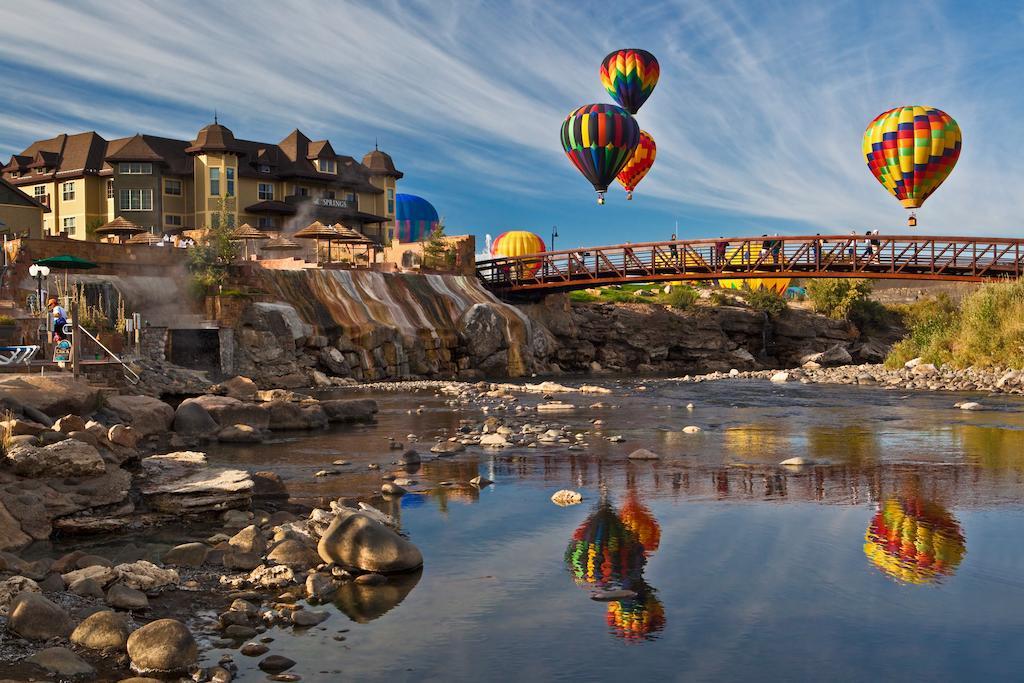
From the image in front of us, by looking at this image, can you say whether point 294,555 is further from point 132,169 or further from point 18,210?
point 132,169

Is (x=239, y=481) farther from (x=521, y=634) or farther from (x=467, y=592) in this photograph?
(x=521, y=634)

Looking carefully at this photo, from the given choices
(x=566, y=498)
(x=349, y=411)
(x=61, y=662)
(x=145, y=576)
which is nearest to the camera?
(x=61, y=662)

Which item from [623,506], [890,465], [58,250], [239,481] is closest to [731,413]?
[890,465]

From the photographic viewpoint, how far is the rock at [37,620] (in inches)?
327

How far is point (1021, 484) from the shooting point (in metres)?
15.7

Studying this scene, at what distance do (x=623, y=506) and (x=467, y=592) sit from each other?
4.48 m

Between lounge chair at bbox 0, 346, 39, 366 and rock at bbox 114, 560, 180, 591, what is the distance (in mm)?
14827

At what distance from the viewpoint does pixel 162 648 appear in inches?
307

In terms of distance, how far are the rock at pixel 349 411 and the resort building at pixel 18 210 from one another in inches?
1683

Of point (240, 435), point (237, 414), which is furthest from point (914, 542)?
point (237, 414)

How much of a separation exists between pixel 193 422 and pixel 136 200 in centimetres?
5492

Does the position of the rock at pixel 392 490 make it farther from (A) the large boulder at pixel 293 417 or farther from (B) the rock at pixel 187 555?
(A) the large boulder at pixel 293 417

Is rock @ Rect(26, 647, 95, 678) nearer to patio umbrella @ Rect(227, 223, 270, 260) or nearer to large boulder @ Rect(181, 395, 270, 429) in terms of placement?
large boulder @ Rect(181, 395, 270, 429)

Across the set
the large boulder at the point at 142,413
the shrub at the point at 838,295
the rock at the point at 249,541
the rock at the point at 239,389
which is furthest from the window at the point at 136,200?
the rock at the point at 249,541
